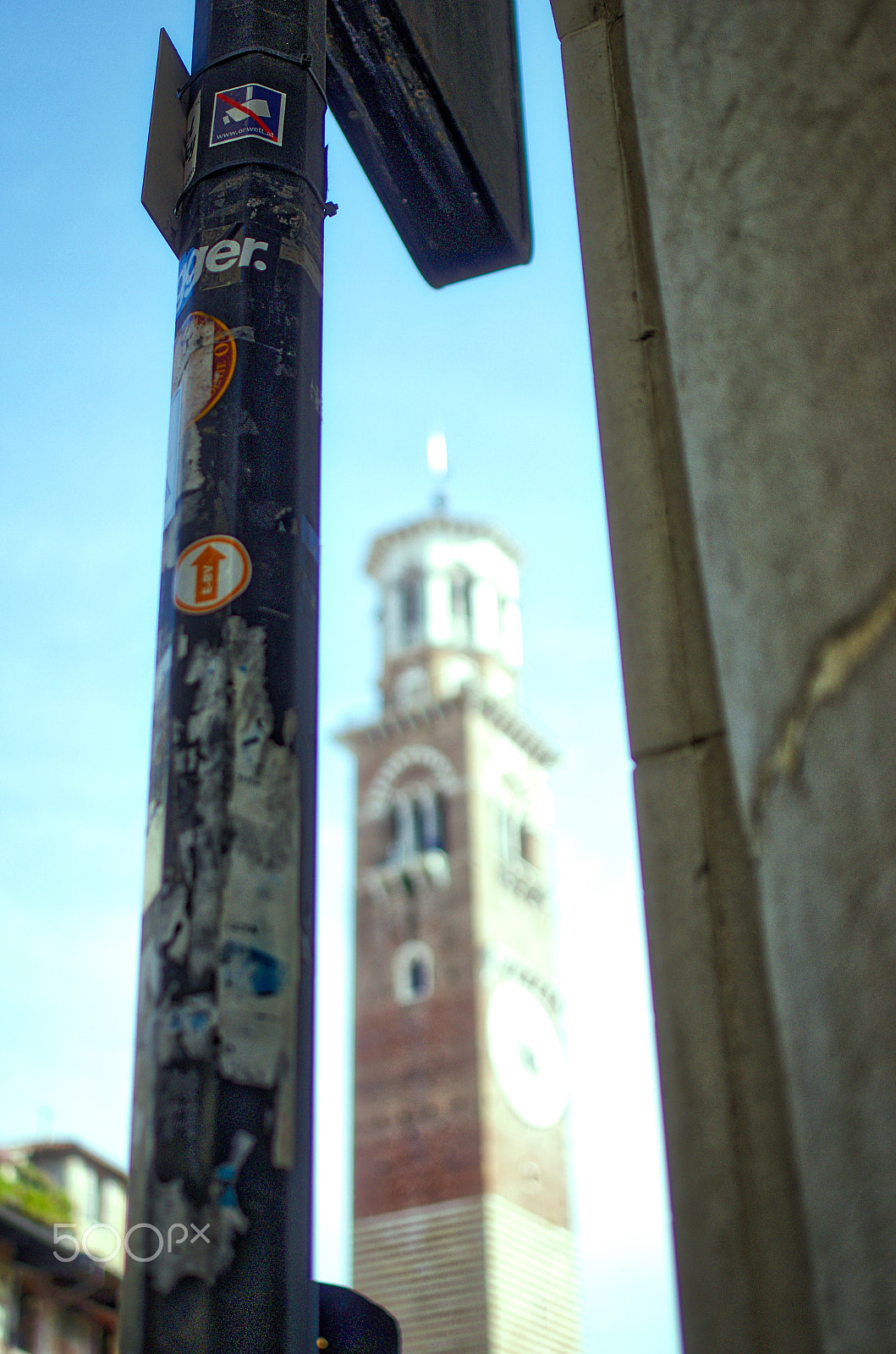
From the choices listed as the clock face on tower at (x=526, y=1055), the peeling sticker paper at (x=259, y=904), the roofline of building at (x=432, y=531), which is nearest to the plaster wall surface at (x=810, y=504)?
the peeling sticker paper at (x=259, y=904)

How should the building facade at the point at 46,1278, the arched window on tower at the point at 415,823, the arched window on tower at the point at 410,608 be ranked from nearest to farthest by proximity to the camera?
the building facade at the point at 46,1278 < the arched window on tower at the point at 415,823 < the arched window on tower at the point at 410,608

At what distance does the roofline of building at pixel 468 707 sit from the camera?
4616cm

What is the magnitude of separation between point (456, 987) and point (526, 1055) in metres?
3.10

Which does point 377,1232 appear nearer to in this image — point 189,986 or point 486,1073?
point 486,1073

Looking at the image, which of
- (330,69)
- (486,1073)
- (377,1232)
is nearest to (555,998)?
(486,1073)

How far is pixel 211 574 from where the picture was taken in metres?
1.92

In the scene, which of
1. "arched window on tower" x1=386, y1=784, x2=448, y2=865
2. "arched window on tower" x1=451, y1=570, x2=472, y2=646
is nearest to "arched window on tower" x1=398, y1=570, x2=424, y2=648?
"arched window on tower" x1=451, y1=570, x2=472, y2=646

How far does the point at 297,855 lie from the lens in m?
1.80

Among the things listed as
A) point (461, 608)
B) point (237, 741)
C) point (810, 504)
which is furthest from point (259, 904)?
point (461, 608)

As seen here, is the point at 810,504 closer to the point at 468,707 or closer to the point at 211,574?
the point at 211,574

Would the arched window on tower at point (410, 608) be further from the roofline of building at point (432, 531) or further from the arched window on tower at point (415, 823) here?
the arched window on tower at point (415, 823)

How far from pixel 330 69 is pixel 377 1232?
40757 millimetres

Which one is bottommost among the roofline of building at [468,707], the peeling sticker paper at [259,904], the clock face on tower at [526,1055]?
the peeling sticker paper at [259,904]

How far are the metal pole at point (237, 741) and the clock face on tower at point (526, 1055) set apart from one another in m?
40.7
